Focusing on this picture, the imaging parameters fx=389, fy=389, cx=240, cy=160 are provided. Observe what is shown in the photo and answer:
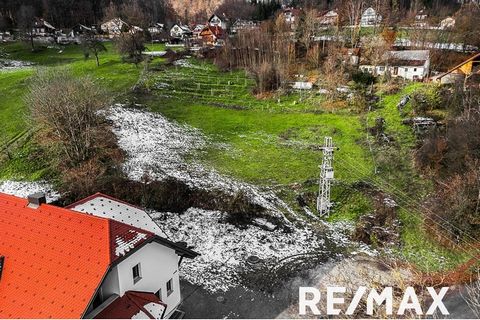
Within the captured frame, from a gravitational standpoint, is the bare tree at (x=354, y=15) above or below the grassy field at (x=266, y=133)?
above

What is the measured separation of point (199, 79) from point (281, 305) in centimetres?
4077

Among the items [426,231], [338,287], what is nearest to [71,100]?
[338,287]

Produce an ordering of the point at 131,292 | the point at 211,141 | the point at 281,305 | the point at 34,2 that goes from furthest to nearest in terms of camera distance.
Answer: the point at 34,2 → the point at 211,141 → the point at 281,305 → the point at 131,292

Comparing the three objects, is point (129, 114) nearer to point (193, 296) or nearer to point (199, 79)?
point (199, 79)

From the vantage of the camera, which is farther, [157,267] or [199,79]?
[199,79]

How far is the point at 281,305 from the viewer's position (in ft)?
64.5

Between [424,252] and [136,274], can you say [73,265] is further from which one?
[424,252]

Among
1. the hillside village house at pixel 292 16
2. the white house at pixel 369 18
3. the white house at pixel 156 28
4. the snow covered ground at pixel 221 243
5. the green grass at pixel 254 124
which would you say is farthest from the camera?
the white house at pixel 156 28

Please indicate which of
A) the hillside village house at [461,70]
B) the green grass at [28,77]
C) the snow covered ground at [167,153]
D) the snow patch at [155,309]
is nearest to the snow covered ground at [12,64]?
the green grass at [28,77]

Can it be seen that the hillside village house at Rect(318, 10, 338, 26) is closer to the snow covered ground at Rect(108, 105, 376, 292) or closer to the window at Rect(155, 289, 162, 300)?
the snow covered ground at Rect(108, 105, 376, 292)

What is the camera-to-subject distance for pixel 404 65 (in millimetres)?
49531

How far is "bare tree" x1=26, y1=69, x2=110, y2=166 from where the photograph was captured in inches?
1163

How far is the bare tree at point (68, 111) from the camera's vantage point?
96.9 feet

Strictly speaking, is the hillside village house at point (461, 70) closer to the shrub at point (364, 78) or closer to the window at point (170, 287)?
the shrub at point (364, 78)
